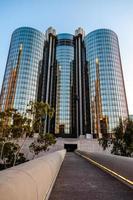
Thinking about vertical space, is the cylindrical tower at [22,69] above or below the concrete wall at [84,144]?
above

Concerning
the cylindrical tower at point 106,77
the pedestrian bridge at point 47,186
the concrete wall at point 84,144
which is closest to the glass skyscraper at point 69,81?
the cylindrical tower at point 106,77

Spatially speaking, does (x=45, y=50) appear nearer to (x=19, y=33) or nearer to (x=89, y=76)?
(x=19, y=33)

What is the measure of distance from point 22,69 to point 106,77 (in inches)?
2082

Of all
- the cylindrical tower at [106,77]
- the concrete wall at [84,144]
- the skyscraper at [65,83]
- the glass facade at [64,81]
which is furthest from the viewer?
the glass facade at [64,81]

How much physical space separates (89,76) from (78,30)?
50.7 m

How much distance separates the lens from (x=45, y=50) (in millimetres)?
133375

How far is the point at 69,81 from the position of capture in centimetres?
12150

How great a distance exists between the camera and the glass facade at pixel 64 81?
110 m

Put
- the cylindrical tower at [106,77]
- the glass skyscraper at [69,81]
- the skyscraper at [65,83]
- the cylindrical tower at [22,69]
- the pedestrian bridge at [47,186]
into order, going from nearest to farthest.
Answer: the pedestrian bridge at [47,186] → the cylindrical tower at [106,77] → the glass skyscraper at [69,81] → the cylindrical tower at [22,69] → the skyscraper at [65,83]

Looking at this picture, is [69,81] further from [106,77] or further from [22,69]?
[22,69]

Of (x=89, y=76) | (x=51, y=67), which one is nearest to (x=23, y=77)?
(x=51, y=67)

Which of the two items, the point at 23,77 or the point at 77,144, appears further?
the point at 23,77

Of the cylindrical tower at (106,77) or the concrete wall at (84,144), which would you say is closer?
the concrete wall at (84,144)

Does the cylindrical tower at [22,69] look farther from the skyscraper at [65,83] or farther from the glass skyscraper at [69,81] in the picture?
the skyscraper at [65,83]
